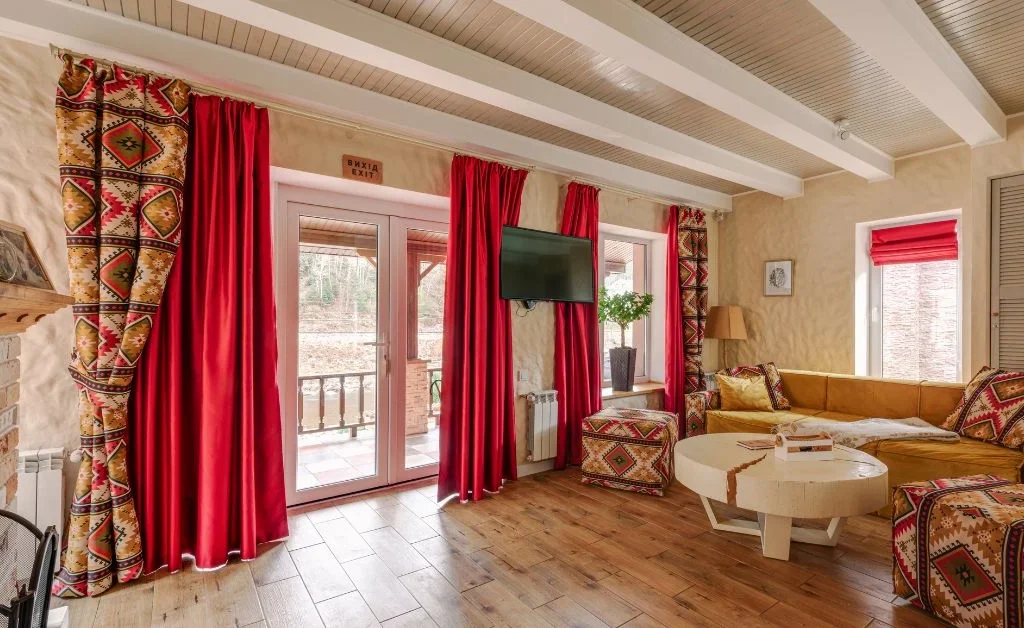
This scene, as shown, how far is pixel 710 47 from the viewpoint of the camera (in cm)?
250

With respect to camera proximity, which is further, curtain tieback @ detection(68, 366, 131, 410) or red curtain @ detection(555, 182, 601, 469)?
red curtain @ detection(555, 182, 601, 469)

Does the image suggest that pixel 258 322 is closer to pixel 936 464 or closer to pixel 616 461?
pixel 616 461

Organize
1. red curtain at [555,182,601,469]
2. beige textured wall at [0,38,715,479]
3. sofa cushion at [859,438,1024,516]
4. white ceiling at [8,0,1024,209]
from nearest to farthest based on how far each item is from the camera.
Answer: white ceiling at [8,0,1024,209]
beige textured wall at [0,38,715,479]
sofa cushion at [859,438,1024,516]
red curtain at [555,182,601,469]

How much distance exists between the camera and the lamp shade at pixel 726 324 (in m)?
Result: 4.98

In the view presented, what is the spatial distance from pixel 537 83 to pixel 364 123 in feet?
3.61

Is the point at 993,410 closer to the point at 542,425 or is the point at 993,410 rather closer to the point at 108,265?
the point at 542,425

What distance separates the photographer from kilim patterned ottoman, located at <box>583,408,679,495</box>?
11.4ft

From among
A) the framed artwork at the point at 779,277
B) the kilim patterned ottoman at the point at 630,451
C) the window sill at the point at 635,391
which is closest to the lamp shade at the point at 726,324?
the framed artwork at the point at 779,277

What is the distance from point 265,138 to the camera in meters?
2.69

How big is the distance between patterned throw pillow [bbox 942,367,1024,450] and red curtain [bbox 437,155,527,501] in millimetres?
3101

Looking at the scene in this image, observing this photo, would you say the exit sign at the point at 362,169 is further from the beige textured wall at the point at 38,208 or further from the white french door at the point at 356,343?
the beige textured wall at the point at 38,208

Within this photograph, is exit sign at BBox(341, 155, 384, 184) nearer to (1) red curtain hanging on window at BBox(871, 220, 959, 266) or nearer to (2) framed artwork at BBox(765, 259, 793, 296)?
(2) framed artwork at BBox(765, 259, 793, 296)

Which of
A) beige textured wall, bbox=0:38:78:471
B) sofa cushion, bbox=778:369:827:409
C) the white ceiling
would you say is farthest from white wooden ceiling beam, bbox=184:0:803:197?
sofa cushion, bbox=778:369:827:409

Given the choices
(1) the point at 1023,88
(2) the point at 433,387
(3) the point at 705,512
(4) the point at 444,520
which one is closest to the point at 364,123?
(2) the point at 433,387
